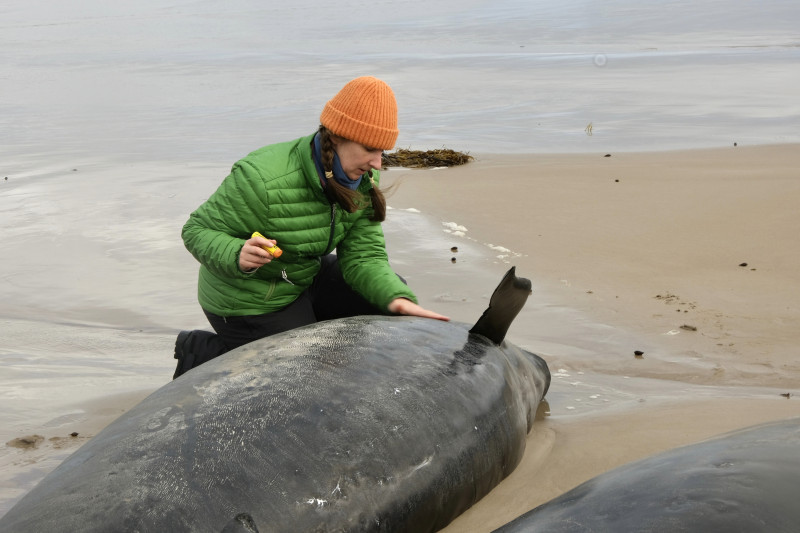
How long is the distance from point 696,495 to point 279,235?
269 centimetres

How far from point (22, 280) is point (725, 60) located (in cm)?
1921

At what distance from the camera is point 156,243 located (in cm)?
829

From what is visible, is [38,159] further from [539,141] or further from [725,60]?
[725,60]

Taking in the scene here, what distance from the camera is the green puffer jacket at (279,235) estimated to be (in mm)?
4719

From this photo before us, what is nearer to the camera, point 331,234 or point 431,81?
point 331,234

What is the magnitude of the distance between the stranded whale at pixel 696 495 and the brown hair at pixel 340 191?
2249mm

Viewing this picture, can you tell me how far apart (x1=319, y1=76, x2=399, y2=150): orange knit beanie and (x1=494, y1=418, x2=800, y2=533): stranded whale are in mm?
2161

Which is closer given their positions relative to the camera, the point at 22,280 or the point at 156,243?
the point at 22,280

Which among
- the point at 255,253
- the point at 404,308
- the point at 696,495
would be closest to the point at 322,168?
the point at 255,253

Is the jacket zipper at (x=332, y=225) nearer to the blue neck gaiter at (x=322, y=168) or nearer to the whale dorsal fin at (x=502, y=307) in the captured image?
the blue neck gaiter at (x=322, y=168)

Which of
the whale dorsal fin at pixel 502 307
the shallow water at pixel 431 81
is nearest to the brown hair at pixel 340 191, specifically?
the whale dorsal fin at pixel 502 307

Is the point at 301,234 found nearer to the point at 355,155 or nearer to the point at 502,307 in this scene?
the point at 355,155

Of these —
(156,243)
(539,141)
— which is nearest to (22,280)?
(156,243)

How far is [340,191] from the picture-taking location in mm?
4770
